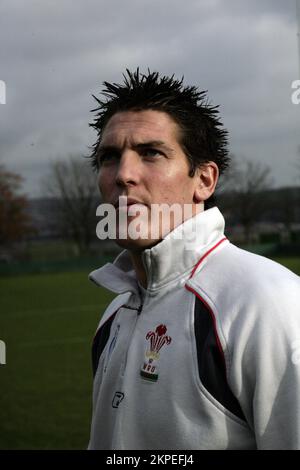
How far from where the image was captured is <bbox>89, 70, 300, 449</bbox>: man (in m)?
1.74

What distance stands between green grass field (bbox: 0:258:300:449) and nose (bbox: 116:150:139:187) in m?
4.59

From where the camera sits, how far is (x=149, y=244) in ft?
6.82

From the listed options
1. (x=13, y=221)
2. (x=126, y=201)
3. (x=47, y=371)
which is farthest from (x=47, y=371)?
(x=13, y=221)

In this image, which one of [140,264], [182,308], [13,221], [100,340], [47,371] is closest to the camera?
[182,308]

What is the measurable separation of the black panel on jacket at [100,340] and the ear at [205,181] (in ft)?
1.97

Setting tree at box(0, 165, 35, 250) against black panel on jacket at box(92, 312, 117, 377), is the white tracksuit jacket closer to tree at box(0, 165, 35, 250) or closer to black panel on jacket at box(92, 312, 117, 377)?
black panel on jacket at box(92, 312, 117, 377)

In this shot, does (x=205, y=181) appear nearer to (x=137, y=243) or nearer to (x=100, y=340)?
(x=137, y=243)

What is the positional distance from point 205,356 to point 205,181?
694 millimetres

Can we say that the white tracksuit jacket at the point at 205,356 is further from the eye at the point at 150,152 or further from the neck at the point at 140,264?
the eye at the point at 150,152

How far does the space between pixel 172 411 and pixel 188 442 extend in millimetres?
98

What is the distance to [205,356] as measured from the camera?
5.90 ft

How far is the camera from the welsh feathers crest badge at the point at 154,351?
6.32 ft

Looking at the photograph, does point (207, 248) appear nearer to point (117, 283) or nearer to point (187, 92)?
point (117, 283)

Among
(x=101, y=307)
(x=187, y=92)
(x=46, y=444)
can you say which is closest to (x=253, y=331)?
(x=187, y=92)
